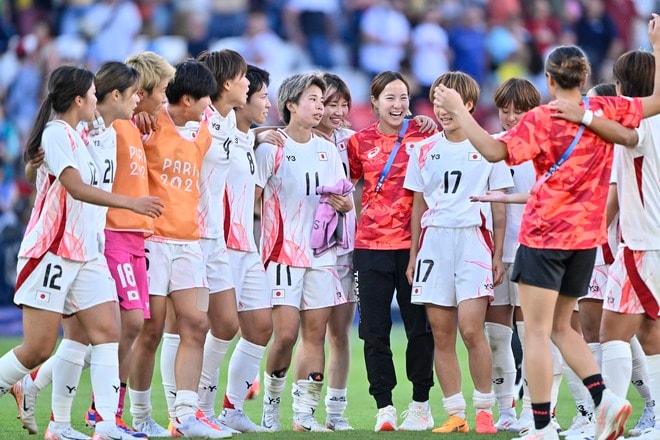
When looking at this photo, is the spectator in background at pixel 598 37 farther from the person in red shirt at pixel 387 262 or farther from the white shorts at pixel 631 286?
the white shorts at pixel 631 286

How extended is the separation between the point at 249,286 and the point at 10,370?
180 cm

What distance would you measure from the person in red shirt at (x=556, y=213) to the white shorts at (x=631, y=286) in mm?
509

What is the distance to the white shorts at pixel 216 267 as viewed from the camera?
25.1 feet

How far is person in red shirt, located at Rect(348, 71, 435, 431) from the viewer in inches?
316

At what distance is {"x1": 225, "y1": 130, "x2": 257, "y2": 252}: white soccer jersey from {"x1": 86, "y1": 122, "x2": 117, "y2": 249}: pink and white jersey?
1.10 m

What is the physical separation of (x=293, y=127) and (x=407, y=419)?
2.23m

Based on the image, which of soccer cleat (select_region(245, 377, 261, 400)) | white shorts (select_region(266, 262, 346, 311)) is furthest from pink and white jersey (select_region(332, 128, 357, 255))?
soccer cleat (select_region(245, 377, 261, 400))

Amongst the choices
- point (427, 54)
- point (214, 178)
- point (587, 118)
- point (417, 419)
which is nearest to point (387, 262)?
point (417, 419)

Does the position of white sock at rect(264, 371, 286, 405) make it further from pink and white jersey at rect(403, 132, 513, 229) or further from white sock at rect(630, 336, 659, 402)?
white sock at rect(630, 336, 659, 402)

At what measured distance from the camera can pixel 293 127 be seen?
842cm

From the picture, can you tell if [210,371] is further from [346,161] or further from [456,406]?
[346,161]

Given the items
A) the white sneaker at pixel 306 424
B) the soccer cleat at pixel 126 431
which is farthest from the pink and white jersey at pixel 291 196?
the soccer cleat at pixel 126 431

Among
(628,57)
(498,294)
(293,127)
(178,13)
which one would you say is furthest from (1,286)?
(628,57)

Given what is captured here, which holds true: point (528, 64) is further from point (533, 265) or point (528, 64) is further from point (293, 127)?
point (533, 265)
